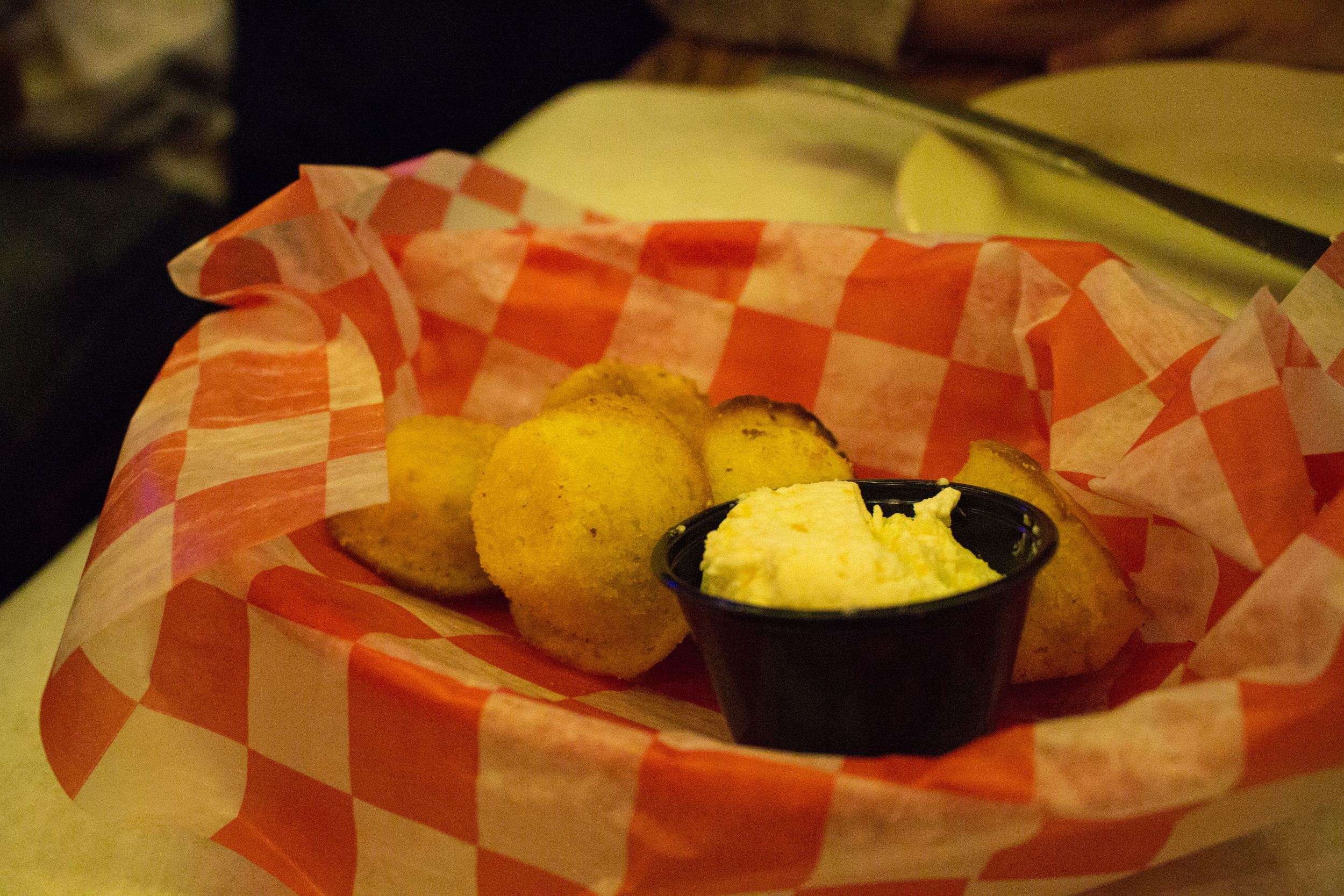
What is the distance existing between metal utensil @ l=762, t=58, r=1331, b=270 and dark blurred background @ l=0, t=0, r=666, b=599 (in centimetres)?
122

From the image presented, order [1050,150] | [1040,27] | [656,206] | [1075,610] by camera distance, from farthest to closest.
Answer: [1040,27] < [656,206] < [1050,150] < [1075,610]

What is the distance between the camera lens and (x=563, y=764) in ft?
2.23

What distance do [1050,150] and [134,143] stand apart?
3.23 meters

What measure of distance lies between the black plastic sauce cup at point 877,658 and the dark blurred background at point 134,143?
1.63 m

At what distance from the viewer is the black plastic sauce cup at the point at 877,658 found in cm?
65

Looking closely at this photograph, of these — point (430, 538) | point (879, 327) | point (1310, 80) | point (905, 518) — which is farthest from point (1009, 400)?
point (1310, 80)

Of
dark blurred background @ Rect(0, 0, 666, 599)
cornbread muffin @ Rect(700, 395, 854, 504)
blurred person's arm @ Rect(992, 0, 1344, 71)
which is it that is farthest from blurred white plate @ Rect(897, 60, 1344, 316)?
dark blurred background @ Rect(0, 0, 666, 599)

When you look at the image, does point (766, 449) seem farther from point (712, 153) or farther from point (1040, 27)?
point (1040, 27)

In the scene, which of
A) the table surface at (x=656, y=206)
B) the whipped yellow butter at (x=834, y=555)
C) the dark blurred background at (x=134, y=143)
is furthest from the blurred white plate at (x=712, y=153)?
the whipped yellow butter at (x=834, y=555)

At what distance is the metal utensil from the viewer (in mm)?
1235

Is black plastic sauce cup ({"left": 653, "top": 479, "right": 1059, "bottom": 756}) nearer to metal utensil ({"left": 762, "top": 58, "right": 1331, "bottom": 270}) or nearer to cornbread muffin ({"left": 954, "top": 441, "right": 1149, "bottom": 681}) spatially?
cornbread muffin ({"left": 954, "top": 441, "right": 1149, "bottom": 681})

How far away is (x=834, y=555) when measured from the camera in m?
0.69

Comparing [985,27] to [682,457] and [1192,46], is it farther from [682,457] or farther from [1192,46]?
[682,457]

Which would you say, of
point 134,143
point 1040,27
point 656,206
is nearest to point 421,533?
point 656,206
